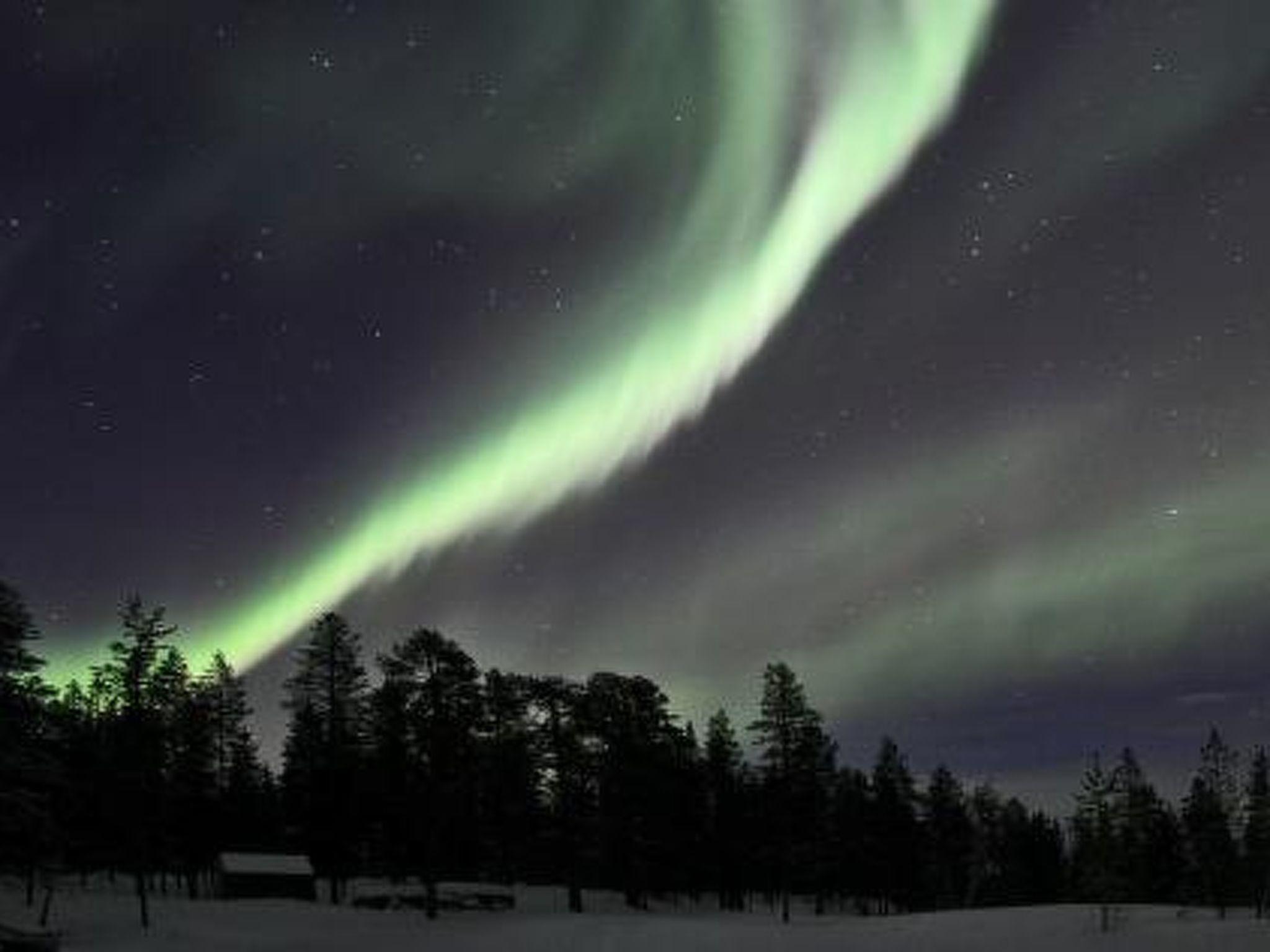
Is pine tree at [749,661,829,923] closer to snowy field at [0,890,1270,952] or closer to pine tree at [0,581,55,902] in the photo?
snowy field at [0,890,1270,952]

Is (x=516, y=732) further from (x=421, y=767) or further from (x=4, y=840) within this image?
(x=4, y=840)

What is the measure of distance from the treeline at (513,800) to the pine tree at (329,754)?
0.15 metres

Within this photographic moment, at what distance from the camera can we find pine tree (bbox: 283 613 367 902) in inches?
3051

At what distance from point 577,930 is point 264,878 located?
22880 mm

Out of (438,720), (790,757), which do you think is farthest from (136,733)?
(790,757)

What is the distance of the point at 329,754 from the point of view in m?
80.0

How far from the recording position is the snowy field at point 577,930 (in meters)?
50.5

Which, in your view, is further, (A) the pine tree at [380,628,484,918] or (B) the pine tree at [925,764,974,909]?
(B) the pine tree at [925,764,974,909]

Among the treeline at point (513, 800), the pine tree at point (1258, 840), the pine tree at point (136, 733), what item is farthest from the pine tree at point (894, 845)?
the pine tree at point (136, 733)

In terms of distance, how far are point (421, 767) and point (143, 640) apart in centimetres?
1772

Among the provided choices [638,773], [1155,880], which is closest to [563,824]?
[638,773]

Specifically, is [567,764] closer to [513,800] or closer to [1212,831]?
[513,800]

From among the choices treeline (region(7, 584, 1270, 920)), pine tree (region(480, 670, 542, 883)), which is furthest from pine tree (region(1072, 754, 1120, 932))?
pine tree (region(480, 670, 542, 883))

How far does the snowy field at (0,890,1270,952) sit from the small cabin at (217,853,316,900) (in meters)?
2.98
